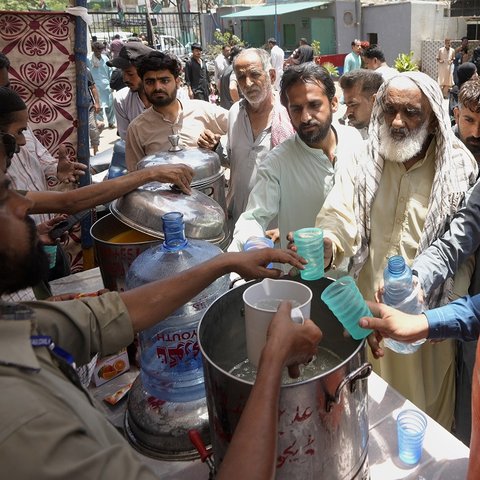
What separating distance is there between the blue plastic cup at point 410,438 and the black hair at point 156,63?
265 cm

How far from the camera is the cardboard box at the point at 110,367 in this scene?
1.61 metres

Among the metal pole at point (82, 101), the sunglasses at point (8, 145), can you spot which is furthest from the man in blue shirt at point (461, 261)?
the metal pole at point (82, 101)

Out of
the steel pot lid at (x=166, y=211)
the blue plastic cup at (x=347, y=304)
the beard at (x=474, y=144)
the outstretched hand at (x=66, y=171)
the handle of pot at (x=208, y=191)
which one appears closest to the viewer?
the blue plastic cup at (x=347, y=304)

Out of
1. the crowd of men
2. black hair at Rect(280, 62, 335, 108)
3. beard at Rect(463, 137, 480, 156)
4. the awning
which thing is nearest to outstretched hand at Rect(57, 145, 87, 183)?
the crowd of men

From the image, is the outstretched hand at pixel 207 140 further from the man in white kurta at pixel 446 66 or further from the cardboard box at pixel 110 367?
the man in white kurta at pixel 446 66

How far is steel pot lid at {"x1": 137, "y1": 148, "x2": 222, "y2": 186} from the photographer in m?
1.99

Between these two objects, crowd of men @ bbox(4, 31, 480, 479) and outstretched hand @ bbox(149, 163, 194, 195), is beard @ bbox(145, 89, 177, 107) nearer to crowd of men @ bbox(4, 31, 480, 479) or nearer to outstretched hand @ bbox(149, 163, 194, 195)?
crowd of men @ bbox(4, 31, 480, 479)

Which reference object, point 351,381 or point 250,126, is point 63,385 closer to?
point 351,381

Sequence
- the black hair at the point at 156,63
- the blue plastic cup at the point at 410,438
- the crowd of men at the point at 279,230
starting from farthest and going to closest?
the black hair at the point at 156,63 < the blue plastic cup at the point at 410,438 < the crowd of men at the point at 279,230

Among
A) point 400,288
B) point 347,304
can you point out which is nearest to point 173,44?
point 400,288

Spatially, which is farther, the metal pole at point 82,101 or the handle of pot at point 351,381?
the metal pole at point 82,101

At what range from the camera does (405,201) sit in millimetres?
2045

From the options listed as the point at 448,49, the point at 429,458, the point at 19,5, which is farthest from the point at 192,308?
the point at 19,5

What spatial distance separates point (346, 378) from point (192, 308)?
2.36ft
